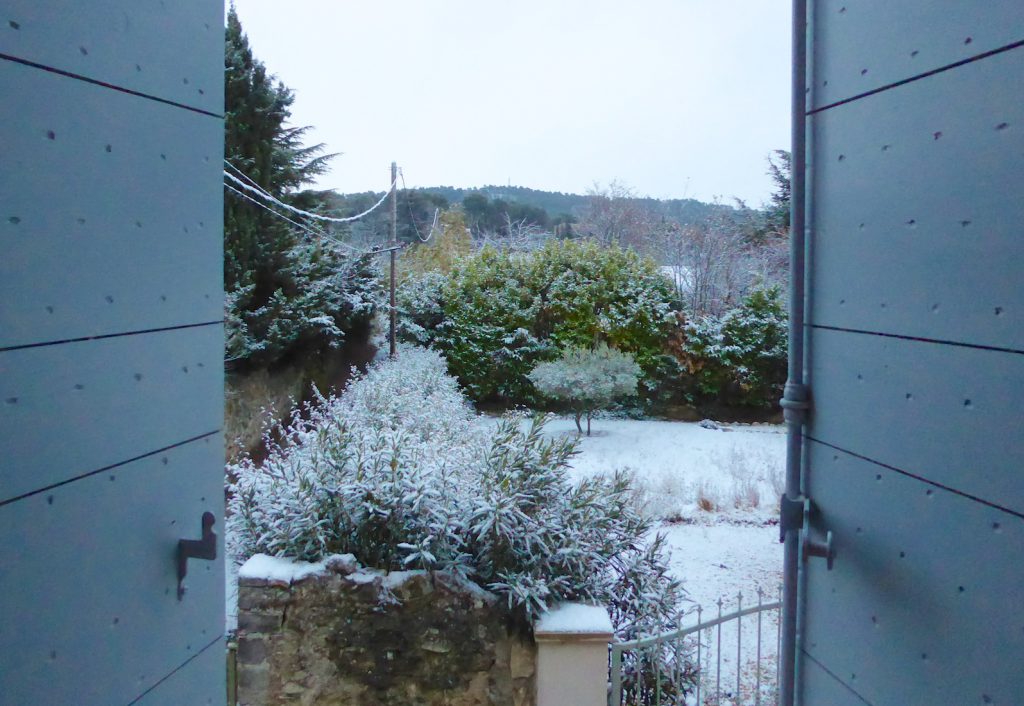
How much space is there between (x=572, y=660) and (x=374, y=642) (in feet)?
2.34

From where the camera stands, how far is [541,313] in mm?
8359

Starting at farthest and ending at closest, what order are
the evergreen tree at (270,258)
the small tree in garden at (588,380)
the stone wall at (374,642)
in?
the small tree in garden at (588,380)
the evergreen tree at (270,258)
the stone wall at (374,642)

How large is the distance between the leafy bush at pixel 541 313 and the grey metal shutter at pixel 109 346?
22.5 ft

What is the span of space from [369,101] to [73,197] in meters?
8.04

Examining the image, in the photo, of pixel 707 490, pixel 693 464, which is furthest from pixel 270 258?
pixel 707 490

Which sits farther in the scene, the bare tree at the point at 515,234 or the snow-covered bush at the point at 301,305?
the bare tree at the point at 515,234

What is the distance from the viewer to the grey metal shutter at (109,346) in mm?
723

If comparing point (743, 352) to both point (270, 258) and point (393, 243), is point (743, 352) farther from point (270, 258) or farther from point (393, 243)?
point (270, 258)

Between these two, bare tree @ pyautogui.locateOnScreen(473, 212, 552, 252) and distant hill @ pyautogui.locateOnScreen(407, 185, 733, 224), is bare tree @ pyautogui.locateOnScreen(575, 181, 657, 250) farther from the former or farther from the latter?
bare tree @ pyautogui.locateOnScreen(473, 212, 552, 252)

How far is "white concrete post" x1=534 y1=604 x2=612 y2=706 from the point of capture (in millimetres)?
2484

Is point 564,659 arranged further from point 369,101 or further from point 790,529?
point 369,101

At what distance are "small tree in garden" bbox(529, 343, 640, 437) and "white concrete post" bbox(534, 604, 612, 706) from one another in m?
4.56

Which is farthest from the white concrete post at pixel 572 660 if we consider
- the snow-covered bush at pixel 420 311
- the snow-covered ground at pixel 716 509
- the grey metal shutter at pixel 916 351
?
the snow-covered bush at pixel 420 311

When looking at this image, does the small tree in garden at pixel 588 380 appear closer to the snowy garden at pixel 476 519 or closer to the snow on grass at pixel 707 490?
the snow on grass at pixel 707 490
